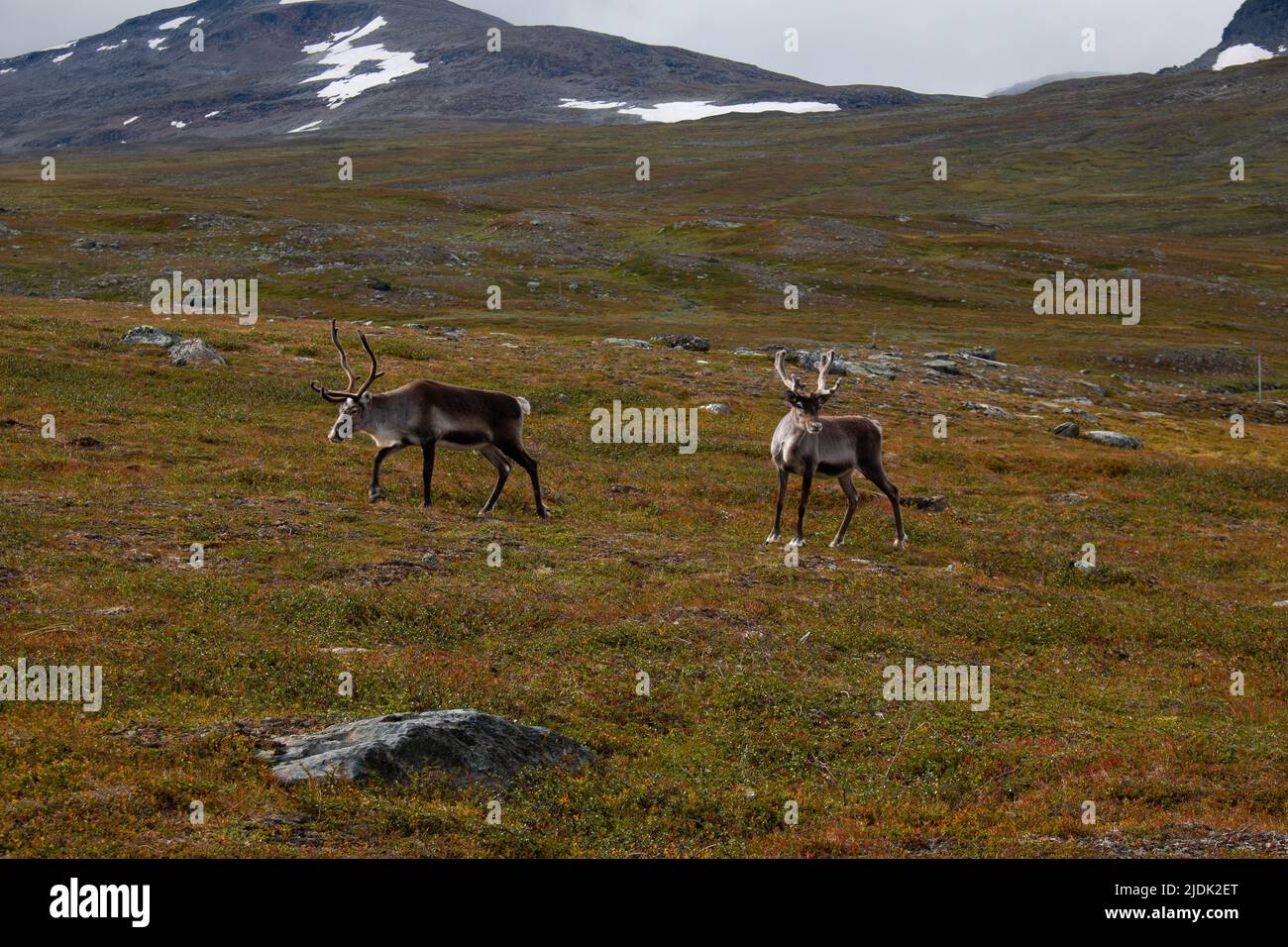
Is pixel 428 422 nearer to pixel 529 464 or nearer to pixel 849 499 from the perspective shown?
pixel 529 464

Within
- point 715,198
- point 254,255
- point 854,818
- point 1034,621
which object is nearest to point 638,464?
point 1034,621

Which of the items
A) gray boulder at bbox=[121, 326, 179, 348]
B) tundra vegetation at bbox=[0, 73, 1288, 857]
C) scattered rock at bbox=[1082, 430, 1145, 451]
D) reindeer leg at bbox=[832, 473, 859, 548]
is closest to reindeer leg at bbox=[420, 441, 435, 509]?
tundra vegetation at bbox=[0, 73, 1288, 857]

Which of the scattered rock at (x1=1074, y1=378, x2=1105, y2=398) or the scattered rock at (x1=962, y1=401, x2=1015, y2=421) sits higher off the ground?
the scattered rock at (x1=1074, y1=378, x2=1105, y2=398)

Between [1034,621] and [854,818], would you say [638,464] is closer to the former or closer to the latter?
[1034,621]

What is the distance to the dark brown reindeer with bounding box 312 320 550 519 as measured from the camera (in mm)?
23828

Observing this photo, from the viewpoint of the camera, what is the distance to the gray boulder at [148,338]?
39969mm

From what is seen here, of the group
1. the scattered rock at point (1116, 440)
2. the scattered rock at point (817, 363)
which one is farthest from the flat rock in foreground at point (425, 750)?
Answer: the scattered rock at point (817, 363)

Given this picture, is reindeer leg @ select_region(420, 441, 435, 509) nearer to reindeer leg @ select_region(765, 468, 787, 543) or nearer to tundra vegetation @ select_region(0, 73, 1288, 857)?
tundra vegetation @ select_region(0, 73, 1288, 857)

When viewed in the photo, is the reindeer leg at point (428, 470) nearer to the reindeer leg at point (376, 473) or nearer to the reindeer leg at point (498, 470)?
the reindeer leg at point (376, 473)

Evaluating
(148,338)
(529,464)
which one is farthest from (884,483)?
(148,338)

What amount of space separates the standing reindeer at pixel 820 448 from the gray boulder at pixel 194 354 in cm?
2194

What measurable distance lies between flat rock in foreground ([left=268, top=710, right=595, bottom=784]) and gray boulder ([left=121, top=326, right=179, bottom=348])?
31.9m

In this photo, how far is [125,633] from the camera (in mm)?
14594
